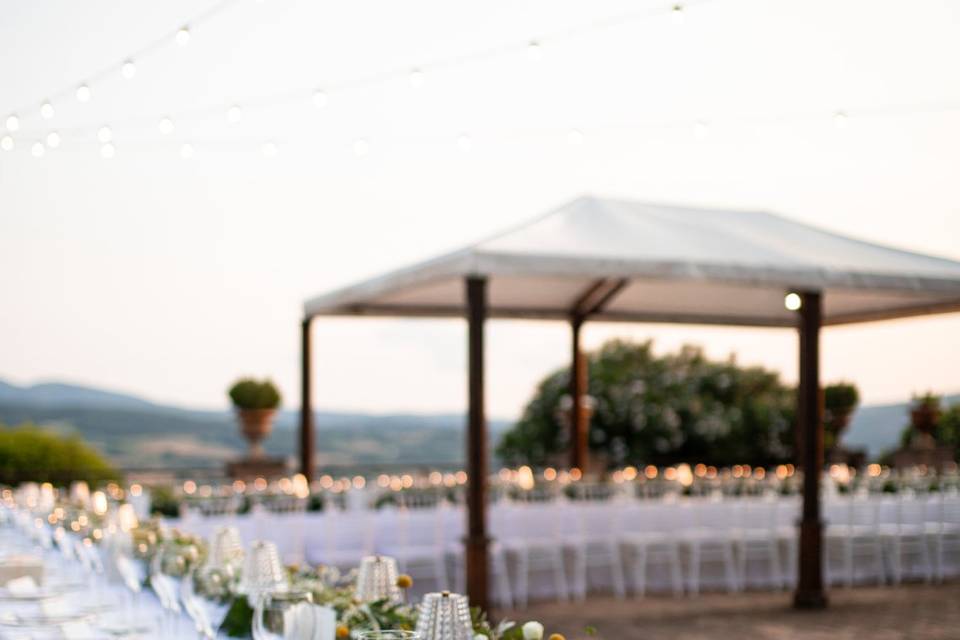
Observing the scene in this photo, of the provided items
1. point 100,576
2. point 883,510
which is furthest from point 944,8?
point 100,576

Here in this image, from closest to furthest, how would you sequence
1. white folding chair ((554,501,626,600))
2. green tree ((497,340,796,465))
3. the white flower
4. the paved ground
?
1. the white flower
2. the paved ground
3. white folding chair ((554,501,626,600))
4. green tree ((497,340,796,465))

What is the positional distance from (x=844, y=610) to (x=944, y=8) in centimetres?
476

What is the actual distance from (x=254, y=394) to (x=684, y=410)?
7.18m

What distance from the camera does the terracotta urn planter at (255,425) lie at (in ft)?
41.0

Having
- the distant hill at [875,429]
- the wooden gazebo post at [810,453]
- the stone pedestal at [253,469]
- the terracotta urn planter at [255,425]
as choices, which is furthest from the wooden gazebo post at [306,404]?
the distant hill at [875,429]

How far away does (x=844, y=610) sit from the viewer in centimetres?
845

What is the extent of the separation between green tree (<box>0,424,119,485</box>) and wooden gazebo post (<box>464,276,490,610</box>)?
5.30 metres

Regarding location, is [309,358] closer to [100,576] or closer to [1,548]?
[1,548]

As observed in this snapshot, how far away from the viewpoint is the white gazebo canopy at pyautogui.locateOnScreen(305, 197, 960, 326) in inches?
303

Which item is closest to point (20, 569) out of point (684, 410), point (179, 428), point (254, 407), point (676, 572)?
point (676, 572)

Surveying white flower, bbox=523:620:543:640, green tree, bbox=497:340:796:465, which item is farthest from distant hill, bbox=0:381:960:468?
white flower, bbox=523:620:543:640

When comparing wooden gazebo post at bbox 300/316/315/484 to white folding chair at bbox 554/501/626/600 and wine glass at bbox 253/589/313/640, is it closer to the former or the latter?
white folding chair at bbox 554/501/626/600

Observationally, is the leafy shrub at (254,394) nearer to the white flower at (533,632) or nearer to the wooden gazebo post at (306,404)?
the wooden gazebo post at (306,404)

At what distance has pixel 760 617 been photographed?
26.6 ft
